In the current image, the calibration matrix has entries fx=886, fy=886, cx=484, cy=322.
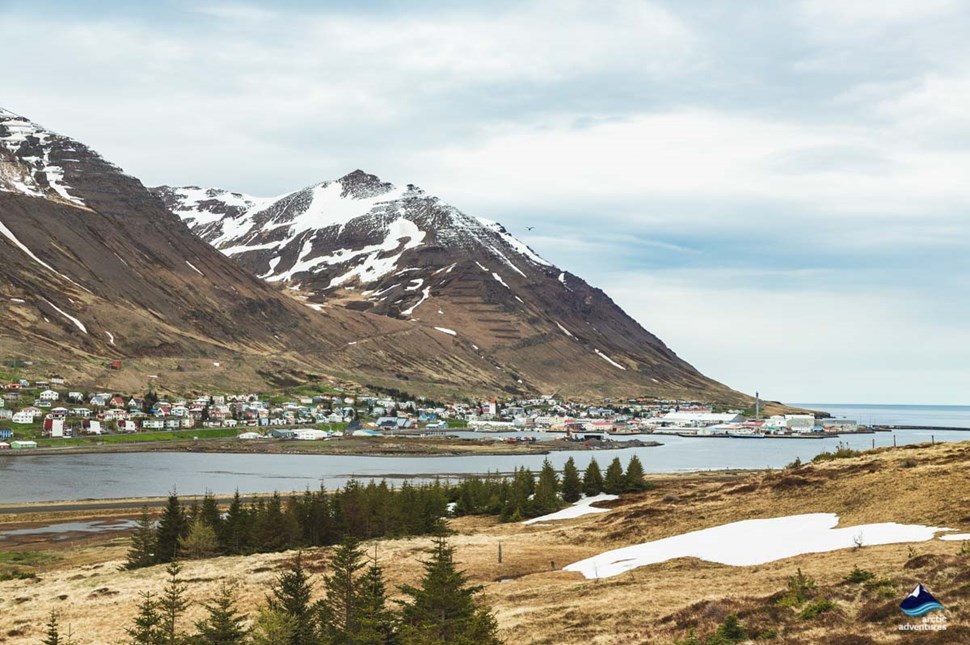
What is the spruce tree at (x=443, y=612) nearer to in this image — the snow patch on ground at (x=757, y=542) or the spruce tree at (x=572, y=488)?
the snow patch on ground at (x=757, y=542)

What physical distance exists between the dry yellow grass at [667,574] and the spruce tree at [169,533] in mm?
3399

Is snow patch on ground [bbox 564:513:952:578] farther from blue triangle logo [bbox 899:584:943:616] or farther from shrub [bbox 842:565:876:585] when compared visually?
blue triangle logo [bbox 899:584:943:616]

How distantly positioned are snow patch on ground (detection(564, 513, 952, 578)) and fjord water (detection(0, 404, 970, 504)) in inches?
1993

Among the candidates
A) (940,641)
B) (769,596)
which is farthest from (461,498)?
(940,641)

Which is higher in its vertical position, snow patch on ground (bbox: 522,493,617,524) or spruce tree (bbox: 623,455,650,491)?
spruce tree (bbox: 623,455,650,491)

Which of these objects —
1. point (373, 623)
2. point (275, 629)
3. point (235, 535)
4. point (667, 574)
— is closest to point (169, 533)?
point (235, 535)

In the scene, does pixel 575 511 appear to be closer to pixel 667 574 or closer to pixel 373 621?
pixel 667 574

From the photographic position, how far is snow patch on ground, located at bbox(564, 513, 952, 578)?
35.1 m

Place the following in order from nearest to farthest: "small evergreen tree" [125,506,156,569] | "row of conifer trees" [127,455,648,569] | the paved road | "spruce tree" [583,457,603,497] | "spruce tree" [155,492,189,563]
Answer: "small evergreen tree" [125,506,156,569] → "spruce tree" [155,492,189,563] → "row of conifer trees" [127,455,648,569] → "spruce tree" [583,457,603,497] → the paved road

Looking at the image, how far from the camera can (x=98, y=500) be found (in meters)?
101

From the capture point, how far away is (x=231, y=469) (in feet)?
466

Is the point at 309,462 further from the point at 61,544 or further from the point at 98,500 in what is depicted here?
the point at 61,544

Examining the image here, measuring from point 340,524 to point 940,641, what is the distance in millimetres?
45523

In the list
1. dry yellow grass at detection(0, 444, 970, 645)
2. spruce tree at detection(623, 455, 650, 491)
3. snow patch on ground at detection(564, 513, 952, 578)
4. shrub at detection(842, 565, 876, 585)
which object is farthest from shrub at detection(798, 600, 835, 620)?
spruce tree at detection(623, 455, 650, 491)
